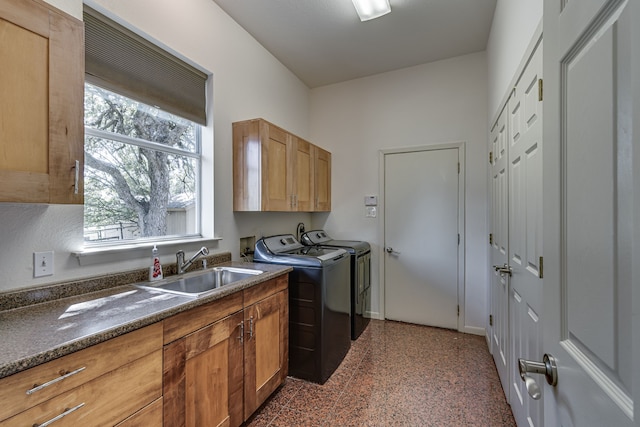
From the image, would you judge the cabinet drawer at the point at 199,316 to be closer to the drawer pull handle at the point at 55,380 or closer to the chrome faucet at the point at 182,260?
the drawer pull handle at the point at 55,380

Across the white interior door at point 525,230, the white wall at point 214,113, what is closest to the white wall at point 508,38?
the white interior door at point 525,230

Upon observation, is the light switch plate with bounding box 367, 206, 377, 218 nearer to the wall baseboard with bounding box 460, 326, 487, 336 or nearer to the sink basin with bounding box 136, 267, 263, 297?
the wall baseboard with bounding box 460, 326, 487, 336

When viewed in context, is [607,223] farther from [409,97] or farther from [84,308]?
[409,97]

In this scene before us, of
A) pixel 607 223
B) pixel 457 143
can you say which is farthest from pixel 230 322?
pixel 457 143

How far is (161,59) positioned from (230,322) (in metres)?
1.85

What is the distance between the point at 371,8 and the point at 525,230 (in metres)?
2.10

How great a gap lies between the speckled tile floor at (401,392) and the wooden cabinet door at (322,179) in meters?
1.64

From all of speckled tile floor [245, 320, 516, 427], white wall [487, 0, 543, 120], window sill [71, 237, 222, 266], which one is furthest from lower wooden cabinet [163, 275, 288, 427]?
white wall [487, 0, 543, 120]

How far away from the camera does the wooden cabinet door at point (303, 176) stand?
2893 mm

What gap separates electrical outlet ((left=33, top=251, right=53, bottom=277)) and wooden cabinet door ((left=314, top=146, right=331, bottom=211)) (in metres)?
2.37

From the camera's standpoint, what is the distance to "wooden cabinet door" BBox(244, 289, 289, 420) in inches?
68.5

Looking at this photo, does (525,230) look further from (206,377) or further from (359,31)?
(359,31)

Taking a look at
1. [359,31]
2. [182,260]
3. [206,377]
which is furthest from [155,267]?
[359,31]

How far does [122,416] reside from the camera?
1.06 meters
